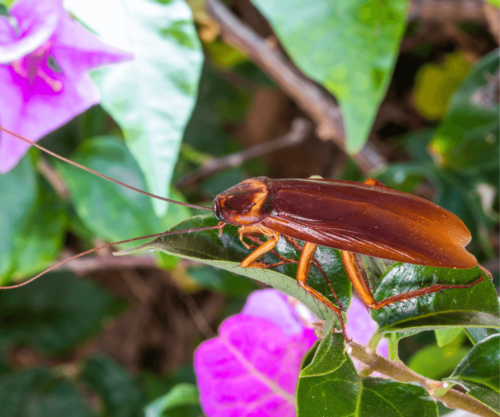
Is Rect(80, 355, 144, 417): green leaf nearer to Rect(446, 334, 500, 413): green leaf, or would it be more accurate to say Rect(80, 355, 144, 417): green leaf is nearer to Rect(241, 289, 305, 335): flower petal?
Rect(241, 289, 305, 335): flower petal

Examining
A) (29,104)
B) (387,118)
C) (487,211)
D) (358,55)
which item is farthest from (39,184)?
(387,118)

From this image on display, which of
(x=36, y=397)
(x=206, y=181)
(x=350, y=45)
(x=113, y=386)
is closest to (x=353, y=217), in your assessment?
(x=350, y=45)

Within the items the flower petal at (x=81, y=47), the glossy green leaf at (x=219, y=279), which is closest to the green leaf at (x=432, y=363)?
the glossy green leaf at (x=219, y=279)

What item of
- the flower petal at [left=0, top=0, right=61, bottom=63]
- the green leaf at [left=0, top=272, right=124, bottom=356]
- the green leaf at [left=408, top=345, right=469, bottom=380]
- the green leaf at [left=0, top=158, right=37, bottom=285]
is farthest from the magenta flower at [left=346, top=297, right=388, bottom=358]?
the green leaf at [left=0, top=272, right=124, bottom=356]

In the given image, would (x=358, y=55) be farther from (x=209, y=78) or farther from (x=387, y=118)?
(x=387, y=118)

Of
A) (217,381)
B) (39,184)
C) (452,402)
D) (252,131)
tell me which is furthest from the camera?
(252,131)

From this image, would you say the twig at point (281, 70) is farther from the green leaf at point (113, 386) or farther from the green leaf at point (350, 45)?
the green leaf at point (113, 386)
